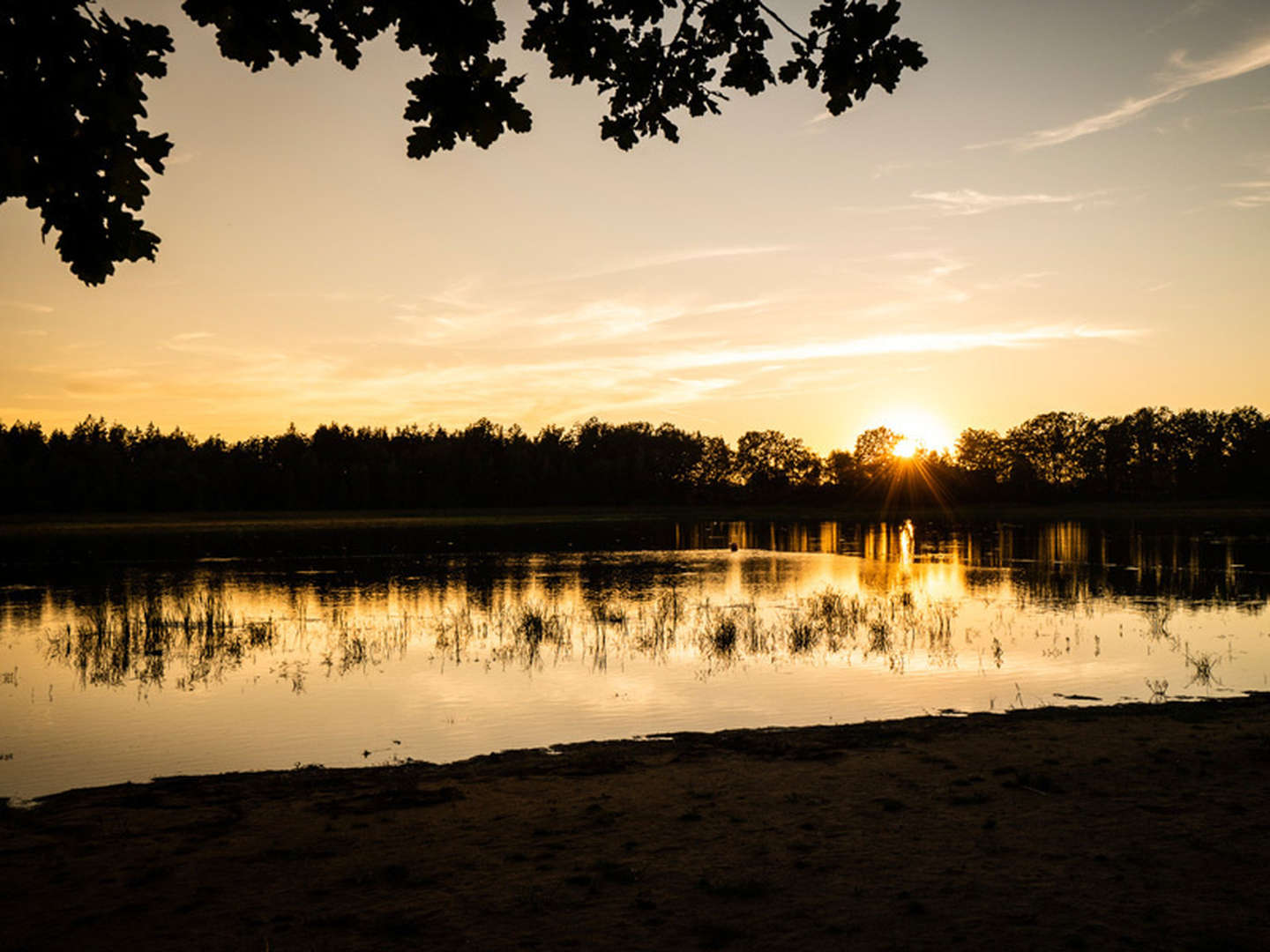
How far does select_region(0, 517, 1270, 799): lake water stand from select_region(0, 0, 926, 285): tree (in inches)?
414

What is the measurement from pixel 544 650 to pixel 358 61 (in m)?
20.3

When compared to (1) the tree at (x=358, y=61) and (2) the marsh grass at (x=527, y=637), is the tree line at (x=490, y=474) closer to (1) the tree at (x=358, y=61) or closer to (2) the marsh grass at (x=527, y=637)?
(2) the marsh grass at (x=527, y=637)

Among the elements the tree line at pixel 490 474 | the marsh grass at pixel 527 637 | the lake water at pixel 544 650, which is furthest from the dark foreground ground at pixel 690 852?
the tree line at pixel 490 474

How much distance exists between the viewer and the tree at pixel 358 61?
21.2 feet

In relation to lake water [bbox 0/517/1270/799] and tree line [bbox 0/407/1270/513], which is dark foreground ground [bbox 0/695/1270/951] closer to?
lake water [bbox 0/517/1270/799]

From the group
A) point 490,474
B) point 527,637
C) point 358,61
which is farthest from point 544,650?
point 490,474

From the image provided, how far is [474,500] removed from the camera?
573 feet

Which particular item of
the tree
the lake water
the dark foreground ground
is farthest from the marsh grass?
the tree

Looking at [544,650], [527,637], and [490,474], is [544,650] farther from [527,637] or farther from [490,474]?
[490,474]

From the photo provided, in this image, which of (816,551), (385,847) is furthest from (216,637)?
(816,551)

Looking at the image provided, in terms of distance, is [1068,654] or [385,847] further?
[1068,654]

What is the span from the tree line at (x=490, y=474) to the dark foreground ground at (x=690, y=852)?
151m

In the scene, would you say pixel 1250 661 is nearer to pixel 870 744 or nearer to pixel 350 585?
pixel 870 744

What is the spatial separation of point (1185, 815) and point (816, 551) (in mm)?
64509
